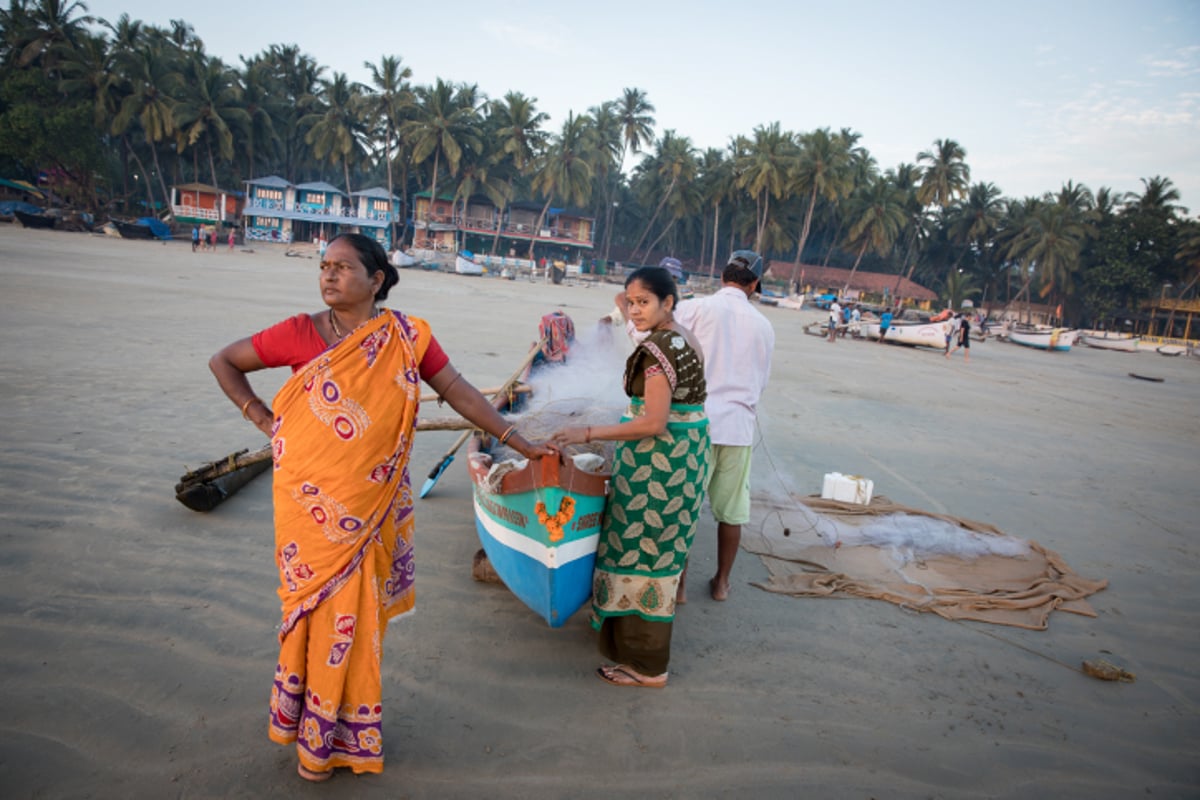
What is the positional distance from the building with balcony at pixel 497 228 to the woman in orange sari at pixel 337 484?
4814 centimetres

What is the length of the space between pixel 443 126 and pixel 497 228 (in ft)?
28.7

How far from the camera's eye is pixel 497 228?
50.3 meters

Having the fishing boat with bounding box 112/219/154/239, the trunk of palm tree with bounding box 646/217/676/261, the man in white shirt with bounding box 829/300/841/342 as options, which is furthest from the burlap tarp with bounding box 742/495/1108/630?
the trunk of palm tree with bounding box 646/217/676/261

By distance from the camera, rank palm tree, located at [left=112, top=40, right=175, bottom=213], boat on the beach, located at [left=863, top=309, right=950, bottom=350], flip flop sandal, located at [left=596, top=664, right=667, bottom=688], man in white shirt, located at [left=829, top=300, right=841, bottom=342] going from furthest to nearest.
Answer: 1. palm tree, located at [left=112, top=40, right=175, bottom=213]
2. boat on the beach, located at [left=863, top=309, right=950, bottom=350]
3. man in white shirt, located at [left=829, top=300, right=841, bottom=342]
4. flip flop sandal, located at [left=596, top=664, right=667, bottom=688]

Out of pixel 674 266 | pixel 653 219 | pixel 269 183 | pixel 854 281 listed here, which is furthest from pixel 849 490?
pixel 653 219

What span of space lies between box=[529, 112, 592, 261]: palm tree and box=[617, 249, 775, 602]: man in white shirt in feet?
152

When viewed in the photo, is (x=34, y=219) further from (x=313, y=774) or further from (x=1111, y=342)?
(x=1111, y=342)

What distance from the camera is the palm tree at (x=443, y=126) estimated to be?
44062 millimetres

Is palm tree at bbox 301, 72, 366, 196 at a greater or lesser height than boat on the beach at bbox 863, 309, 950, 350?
greater

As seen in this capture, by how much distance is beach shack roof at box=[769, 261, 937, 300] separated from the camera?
49812 mm

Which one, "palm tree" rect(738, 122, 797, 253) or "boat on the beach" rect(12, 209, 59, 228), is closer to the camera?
"boat on the beach" rect(12, 209, 59, 228)

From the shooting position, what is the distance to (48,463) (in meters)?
4.35

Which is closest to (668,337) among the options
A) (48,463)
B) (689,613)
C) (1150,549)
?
(689,613)

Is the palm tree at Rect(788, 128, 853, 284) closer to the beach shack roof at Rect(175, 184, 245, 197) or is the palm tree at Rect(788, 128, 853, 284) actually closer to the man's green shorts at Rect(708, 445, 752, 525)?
the beach shack roof at Rect(175, 184, 245, 197)
